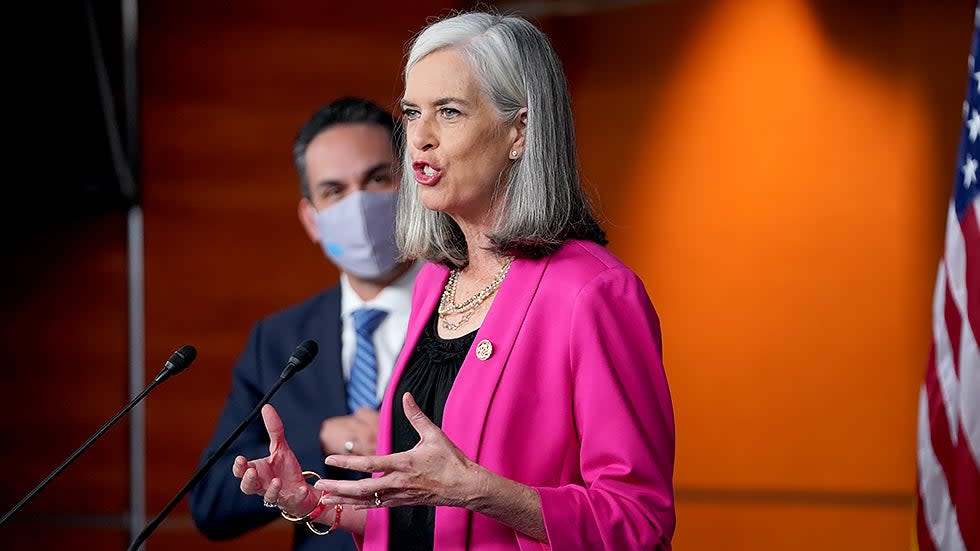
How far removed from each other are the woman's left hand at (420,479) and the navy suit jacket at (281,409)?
0.97 m

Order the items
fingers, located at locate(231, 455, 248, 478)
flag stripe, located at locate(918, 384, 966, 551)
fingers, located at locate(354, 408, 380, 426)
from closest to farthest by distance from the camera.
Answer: fingers, located at locate(231, 455, 248, 478)
fingers, located at locate(354, 408, 380, 426)
flag stripe, located at locate(918, 384, 966, 551)

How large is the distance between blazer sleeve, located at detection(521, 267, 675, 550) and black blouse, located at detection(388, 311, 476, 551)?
0.20 meters

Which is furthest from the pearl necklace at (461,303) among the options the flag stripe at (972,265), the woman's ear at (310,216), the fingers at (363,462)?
the flag stripe at (972,265)

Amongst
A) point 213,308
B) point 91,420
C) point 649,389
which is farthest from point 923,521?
point 91,420

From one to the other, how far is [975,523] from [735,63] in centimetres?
194

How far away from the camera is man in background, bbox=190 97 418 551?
2.55 meters

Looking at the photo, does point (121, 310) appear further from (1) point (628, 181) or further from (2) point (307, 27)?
(1) point (628, 181)

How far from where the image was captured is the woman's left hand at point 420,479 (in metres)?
1.49

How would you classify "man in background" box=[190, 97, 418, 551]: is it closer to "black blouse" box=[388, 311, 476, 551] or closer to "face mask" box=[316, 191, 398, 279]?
"face mask" box=[316, 191, 398, 279]

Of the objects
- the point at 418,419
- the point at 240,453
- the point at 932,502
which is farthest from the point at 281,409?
the point at 932,502

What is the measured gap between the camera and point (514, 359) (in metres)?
1.67

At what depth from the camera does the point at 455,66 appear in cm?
175

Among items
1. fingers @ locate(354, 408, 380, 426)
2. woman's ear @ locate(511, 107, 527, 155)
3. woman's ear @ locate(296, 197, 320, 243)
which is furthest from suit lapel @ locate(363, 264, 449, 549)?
woman's ear @ locate(296, 197, 320, 243)

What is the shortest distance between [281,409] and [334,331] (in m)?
0.20
